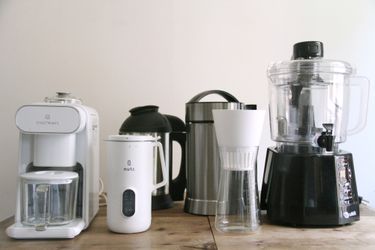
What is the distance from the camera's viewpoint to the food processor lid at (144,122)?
84 centimetres

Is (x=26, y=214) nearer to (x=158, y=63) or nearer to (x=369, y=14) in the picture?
(x=158, y=63)

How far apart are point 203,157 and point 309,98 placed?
29 cm

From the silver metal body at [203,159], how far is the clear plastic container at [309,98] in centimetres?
12

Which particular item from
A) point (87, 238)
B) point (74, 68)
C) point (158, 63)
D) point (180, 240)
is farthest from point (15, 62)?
point (180, 240)

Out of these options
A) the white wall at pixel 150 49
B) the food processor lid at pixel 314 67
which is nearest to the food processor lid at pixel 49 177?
the white wall at pixel 150 49

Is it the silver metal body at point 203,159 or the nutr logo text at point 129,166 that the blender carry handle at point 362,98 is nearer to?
the silver metal body at point 203,159

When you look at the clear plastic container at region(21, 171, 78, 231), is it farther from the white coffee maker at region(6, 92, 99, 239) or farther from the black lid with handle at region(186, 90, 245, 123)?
the black lid with handle at region(186, 90, 245, 123)

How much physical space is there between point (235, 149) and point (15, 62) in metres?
0.79

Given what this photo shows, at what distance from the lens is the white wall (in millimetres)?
1097

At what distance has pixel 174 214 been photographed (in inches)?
32.9

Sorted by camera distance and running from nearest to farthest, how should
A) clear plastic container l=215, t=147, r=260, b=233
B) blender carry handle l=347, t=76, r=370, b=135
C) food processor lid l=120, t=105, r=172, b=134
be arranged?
clear plastic container l=215, t=147, r=260, b=233 → food processor lid l=120, t=105, r=172, b=134 → blender carry handle l=347, t=76, r=370, b=135

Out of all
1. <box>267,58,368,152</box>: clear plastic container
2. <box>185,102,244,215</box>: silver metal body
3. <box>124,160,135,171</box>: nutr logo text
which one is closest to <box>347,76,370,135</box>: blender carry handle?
<box>267,58,368,152</box>: clear plastic container

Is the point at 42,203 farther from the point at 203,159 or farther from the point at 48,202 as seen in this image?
the point at 203,159

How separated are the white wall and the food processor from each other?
0.28 m
